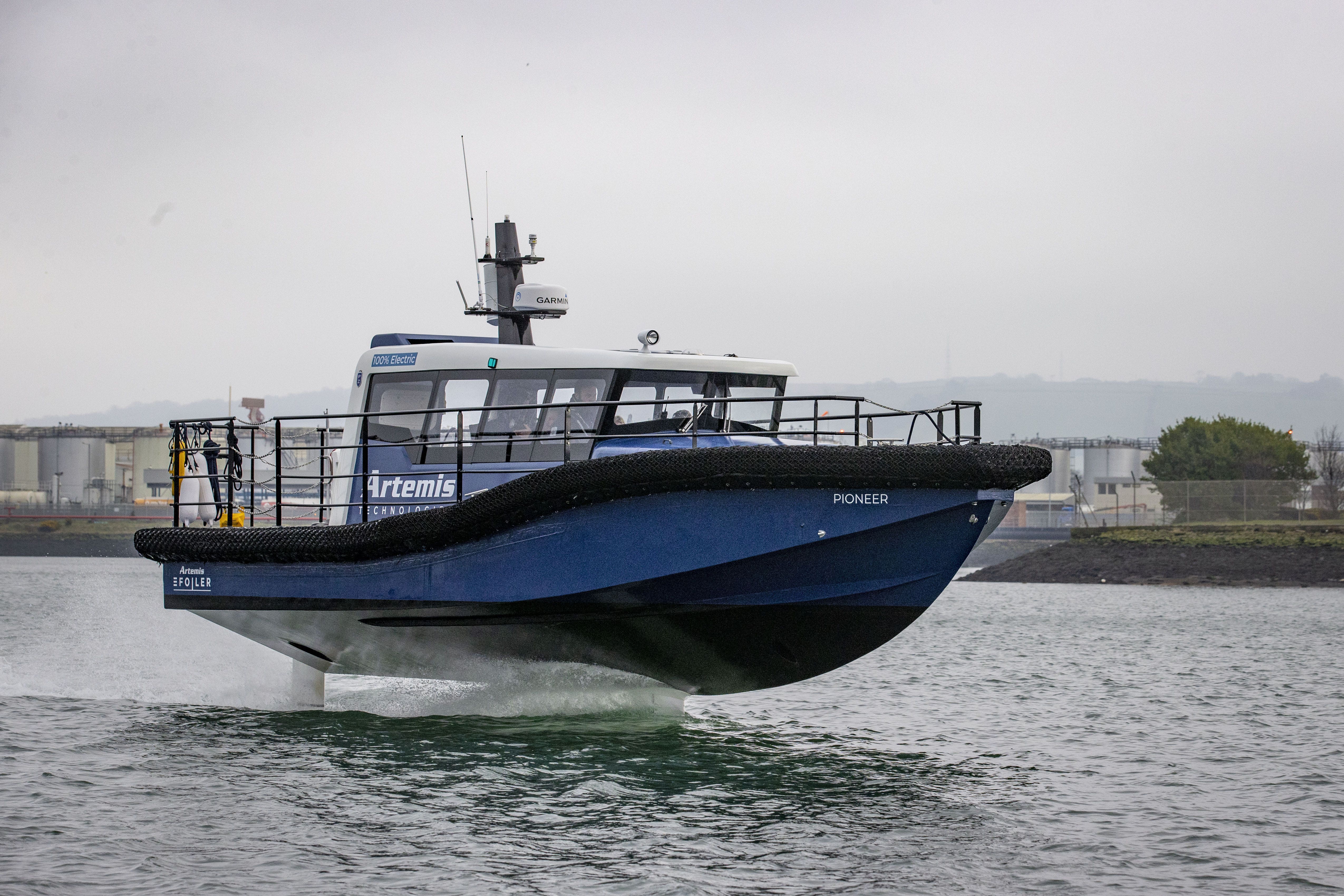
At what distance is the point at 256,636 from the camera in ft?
34.7

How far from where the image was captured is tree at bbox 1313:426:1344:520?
169ft

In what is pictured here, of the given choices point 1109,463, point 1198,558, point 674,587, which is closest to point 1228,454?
point 1198,558

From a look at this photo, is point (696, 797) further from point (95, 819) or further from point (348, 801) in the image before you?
point (95, 819)

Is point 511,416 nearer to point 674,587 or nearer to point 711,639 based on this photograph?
point 674,587

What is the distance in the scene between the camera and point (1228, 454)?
7188cm

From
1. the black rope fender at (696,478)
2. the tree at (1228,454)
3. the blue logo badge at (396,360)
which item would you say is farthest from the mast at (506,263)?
the tree at (1228,454)

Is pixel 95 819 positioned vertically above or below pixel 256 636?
below

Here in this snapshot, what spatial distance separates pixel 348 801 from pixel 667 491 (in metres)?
2.76

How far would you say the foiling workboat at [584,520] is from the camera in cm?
810

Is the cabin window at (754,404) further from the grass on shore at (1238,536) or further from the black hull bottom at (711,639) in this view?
the grass on shore at (1238,536)

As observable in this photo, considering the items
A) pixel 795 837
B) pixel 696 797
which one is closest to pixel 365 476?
pixel 696 797

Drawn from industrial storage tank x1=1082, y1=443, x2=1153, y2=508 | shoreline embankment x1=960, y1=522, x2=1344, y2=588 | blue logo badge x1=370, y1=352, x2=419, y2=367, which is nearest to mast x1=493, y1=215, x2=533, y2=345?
blue logo badge x1=370, y1=352, x2=419, y2=367

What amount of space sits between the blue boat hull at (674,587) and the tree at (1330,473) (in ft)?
157

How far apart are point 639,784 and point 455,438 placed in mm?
2903
